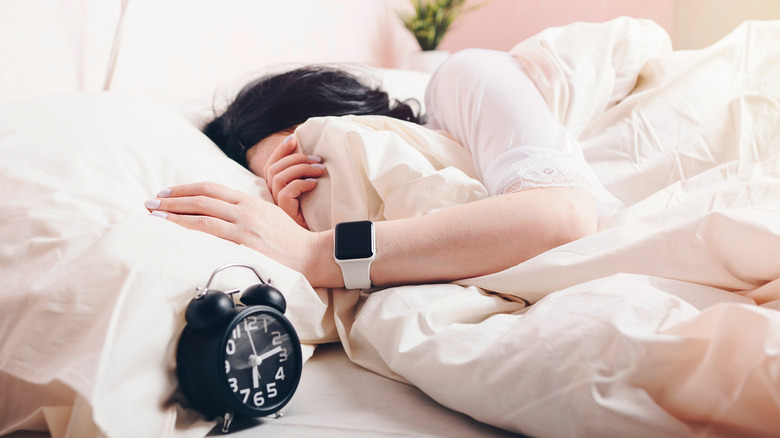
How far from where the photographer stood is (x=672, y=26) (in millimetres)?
2820

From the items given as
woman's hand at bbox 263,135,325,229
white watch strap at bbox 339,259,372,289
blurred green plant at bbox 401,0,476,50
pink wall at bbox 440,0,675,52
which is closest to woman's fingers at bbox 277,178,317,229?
woman's hand at bbox 263,135,325,229

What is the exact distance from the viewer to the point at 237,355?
23.5 inches

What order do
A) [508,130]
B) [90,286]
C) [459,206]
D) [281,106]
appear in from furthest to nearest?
[281,106], [508,130], [459,206], [90,286]

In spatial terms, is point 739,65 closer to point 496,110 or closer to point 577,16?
point 496,110

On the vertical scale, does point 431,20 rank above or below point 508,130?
below

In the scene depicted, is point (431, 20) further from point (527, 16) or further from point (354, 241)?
point (354, 241)

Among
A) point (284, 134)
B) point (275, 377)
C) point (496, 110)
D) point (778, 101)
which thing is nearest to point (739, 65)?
point (778, 101)

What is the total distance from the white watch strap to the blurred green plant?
2.26 meters

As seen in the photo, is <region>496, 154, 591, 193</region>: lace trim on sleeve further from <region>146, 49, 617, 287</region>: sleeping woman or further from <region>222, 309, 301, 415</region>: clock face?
<region>222, 309, 301, 415</region>: clock face

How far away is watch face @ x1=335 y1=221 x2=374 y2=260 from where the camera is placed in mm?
829

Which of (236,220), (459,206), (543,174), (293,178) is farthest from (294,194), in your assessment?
(543,174)

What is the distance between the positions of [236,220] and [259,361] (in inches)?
11.7

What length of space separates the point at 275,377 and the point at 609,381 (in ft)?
1.11

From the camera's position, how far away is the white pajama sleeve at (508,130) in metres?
0.94
